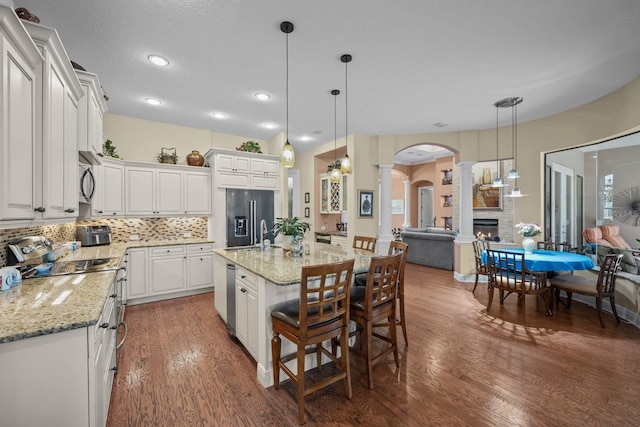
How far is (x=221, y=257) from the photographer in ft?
10.4

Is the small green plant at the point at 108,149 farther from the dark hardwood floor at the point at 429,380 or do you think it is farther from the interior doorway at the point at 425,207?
the interior doorway at the point at 425,207

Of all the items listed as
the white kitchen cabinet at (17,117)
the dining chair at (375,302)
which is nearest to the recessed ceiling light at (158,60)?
the white kitchen cabinet at (17,117)

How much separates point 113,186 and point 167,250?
1243mm

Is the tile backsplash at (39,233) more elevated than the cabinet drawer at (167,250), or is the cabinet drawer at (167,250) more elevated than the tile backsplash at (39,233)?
the tile backsplash at (39,233)

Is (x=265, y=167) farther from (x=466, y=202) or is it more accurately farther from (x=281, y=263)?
(x=466, y=202)

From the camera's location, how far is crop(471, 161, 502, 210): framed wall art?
877cm

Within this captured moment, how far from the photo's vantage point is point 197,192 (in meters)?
4.80

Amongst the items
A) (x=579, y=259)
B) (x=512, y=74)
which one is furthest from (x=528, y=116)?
(x=579, y=259)

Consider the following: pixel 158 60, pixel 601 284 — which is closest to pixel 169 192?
pixel 158 60

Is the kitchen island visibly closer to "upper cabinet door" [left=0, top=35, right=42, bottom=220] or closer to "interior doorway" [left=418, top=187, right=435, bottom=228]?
"upper cabinet door" [left=0, top=35, right=42, bottom=220]

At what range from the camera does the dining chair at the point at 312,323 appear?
1.77 m

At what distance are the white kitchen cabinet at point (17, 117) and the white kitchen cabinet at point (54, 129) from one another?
46 mm

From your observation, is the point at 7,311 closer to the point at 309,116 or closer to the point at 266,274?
the point at 266,274

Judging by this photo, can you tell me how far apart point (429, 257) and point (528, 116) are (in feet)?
11.9
